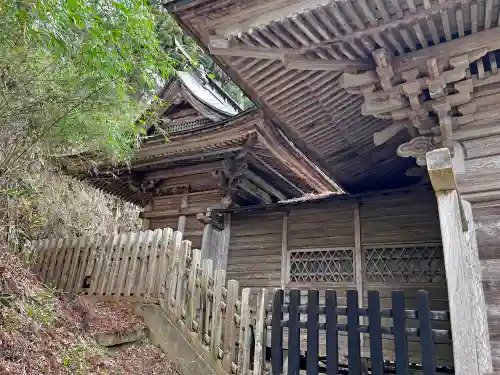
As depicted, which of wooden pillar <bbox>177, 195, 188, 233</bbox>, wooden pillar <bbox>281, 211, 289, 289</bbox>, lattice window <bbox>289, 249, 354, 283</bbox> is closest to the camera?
lattice window <bbox>289, 249, 354, 283</bbox>

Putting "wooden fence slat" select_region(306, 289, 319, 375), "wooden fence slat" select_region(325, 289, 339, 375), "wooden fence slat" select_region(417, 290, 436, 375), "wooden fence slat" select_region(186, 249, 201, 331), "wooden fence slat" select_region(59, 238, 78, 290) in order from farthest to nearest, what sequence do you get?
"wooden fence slat" select_region(59, 238, 78, 290), "wooden fence slat" select_region(186, 249, 201, 331), "wooden fence slat" select_region(306, 289, 319, 375), "wooden fence slat" select_region(325, 289, 339, 375), "wooden fence slat" select_region(417, 290, 436, 375)

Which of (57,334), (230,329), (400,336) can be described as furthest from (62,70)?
(400,336)

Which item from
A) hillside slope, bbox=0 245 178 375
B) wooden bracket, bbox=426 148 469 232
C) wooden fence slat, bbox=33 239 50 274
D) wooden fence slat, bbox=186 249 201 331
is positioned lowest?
hillside slope, bbox=0 245 178 375

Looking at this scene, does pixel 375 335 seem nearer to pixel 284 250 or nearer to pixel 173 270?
pixel 173 270

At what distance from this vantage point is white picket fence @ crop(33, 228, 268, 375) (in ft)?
13.2

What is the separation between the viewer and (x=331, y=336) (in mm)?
3406

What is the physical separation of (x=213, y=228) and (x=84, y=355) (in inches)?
160

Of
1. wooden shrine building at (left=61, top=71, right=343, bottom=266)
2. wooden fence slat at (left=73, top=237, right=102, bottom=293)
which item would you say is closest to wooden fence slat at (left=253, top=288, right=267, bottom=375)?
wooden shrine building at (left=61, top=71, right=343, bottom=266)

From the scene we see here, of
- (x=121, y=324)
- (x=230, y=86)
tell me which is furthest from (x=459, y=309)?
(x=230, y=86)

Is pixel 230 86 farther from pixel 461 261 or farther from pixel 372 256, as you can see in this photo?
pixel 461 261

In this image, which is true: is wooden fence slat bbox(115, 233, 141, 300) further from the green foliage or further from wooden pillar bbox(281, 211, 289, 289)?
wooden pillar bbox(281, 211, 289, 289)

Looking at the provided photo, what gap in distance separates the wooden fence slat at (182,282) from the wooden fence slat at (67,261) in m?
2.33

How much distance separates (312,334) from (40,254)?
17.4 ft

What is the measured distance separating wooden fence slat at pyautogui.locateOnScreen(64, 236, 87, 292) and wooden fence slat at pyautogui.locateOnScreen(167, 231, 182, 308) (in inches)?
73.6
